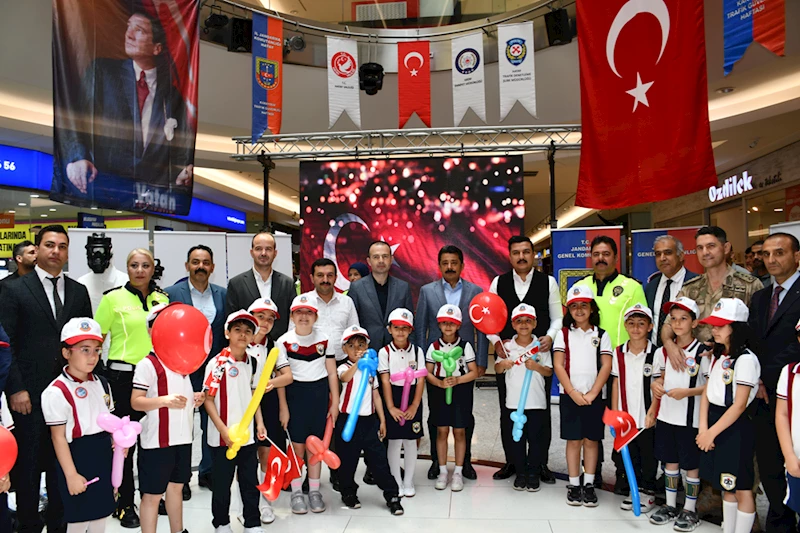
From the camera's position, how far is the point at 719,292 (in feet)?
11.7

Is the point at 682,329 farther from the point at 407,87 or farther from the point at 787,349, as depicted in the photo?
the point at 407,87

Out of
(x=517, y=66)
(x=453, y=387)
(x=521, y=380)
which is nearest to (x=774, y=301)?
(x=521, y=380)

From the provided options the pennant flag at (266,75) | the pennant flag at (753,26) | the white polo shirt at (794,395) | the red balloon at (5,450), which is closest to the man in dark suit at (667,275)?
the white polo shirt at (794,395)

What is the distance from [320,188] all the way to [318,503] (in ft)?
16.5

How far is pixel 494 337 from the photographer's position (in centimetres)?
414

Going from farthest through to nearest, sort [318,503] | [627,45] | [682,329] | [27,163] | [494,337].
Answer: [27,163], [627,45], [494,337], [318,503], [682,329]

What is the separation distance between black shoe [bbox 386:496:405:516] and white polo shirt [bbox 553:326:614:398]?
4.52ft

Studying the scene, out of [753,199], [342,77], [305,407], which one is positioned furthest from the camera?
[753,199]

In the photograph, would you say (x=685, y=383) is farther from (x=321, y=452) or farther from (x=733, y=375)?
(x=321, y=452)

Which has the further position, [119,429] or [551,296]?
[551,296]

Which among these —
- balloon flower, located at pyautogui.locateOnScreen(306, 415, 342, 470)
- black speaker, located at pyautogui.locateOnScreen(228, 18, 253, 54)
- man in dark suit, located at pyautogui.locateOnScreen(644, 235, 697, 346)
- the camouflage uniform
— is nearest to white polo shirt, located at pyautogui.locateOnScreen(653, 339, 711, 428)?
the camouflage uniform

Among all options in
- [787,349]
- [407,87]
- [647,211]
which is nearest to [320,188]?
[407,87]

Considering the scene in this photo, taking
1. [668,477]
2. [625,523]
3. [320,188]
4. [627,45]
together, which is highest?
[627,45]

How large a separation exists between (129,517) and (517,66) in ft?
19.0
